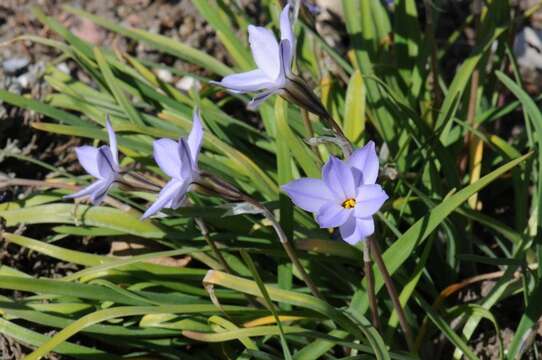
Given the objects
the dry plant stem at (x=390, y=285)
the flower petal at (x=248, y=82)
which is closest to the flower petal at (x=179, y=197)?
the flower petal at (x=248, y=82)

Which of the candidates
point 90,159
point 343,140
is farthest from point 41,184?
point 343,140

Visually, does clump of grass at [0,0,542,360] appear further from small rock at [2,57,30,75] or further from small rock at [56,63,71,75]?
small rock at [2,57,30,75]

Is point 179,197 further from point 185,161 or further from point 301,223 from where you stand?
point 301,223

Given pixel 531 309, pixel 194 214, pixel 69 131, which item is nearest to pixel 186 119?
pixel 69 131

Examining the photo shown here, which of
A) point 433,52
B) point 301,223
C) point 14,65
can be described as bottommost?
point 301,223

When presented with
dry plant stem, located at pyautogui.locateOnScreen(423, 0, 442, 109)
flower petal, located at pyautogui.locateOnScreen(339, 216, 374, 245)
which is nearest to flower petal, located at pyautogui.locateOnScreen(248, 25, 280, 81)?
flower petal, located at pyautogui.locateOnScreen(339, 216, 374, 245)

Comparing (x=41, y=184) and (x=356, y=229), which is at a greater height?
(x=356, y=229)
